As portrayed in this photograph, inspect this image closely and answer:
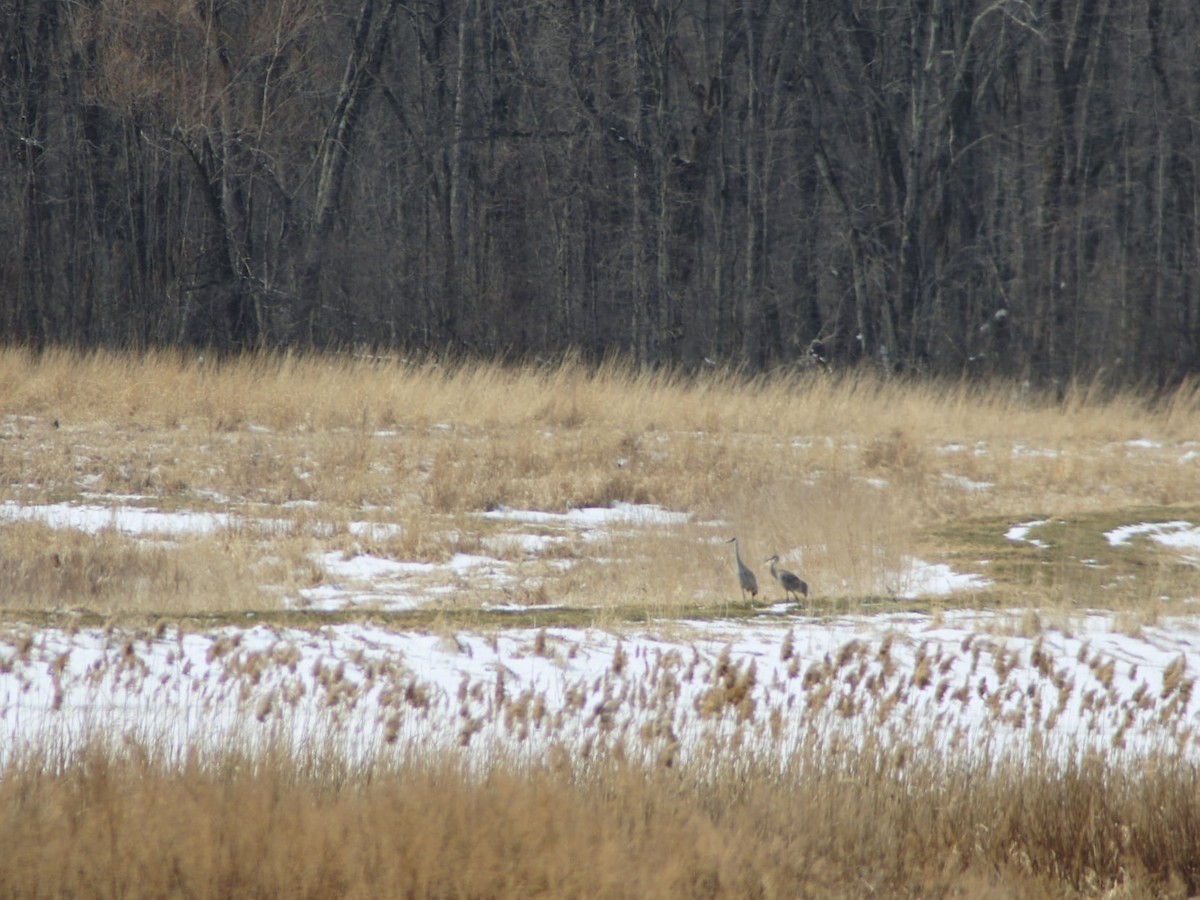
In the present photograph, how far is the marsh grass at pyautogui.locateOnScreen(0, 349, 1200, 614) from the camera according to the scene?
923 centimetres

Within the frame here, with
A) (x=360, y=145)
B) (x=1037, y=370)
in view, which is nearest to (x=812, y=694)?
(x=1037, y=370)

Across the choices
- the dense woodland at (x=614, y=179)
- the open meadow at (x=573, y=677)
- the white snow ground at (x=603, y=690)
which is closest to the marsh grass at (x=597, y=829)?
the open meadow at (x=573, y=677)

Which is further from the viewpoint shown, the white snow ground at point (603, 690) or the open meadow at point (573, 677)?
the white snow ground at point (603, 690)

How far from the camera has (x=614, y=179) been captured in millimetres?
30312

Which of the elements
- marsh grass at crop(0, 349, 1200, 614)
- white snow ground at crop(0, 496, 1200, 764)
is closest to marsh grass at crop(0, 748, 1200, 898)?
white snow ground at crop(0, 496, 1200, 764)

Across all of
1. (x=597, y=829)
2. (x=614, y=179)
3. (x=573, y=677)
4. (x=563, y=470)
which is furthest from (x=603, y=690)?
(x=614, y=179)

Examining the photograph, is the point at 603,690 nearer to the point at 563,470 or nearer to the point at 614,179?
the point at 563,470

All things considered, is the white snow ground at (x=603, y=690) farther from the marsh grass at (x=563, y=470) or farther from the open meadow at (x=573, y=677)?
the marsh grass at (x=563, y=470)

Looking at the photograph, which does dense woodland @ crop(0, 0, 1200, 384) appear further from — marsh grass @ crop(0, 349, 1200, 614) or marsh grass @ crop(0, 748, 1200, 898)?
marsh grass @ crop(0, 748, 1200, 898)

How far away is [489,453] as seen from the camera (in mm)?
13773

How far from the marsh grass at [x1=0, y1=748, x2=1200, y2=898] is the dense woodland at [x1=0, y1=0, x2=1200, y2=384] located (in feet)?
56.3

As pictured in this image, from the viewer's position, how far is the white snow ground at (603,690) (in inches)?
191

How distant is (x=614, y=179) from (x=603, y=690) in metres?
25.9

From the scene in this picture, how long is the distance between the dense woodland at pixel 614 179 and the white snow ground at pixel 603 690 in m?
15.5
